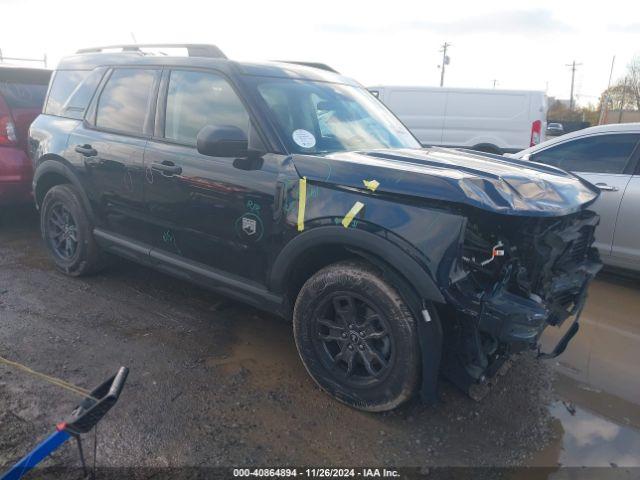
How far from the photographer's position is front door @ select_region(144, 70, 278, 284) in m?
3.17

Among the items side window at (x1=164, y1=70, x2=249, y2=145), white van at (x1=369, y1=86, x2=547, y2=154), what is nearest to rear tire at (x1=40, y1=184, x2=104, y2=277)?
side window at (x1=164, y1=70, x2=249, y2=145)

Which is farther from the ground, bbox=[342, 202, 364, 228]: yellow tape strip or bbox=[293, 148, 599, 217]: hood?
bbox=[293, 148, 599, 217]: hood

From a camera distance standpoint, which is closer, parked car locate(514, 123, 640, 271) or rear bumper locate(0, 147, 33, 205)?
parked car locate(514, 123, 640, 271)

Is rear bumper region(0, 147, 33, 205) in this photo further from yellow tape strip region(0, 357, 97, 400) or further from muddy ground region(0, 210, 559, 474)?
yellow tape strip region(0, 357, 97, 400)

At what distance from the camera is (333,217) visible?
2793 millimetres

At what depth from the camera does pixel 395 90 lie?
524 inches

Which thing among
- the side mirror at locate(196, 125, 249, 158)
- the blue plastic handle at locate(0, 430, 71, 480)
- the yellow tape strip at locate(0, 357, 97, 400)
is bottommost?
the yellow tape strip at locate(0, 357, 97, 400)

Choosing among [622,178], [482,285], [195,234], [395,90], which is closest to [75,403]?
[195,234]

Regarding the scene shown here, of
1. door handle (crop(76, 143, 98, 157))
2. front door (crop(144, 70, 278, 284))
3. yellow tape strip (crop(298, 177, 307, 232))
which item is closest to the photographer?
yellow tape strip (crop(298, 177, 307, 232))

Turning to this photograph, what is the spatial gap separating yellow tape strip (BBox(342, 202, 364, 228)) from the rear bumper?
4.48m

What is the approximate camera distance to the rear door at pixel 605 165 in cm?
487

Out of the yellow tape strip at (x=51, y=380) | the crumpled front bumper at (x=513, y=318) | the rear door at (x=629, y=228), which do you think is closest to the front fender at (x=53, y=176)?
the yellow tape strip at (x=51, y=380)

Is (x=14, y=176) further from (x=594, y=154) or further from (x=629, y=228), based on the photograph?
(x=629, y=228)

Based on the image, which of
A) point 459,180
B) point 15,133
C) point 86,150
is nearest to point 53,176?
point 86,150
